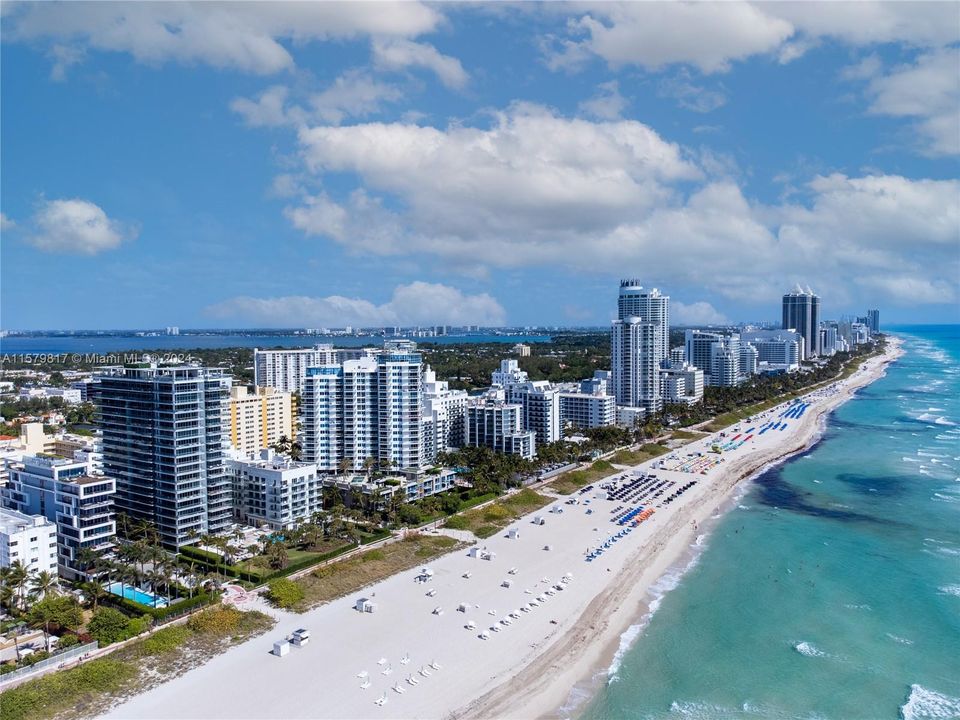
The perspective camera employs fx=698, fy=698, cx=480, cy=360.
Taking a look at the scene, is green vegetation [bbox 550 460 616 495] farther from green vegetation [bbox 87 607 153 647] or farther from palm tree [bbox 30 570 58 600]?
palm tree [bbox 30 570 58 600]

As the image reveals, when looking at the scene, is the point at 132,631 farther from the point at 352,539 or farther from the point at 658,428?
the point at 658,428

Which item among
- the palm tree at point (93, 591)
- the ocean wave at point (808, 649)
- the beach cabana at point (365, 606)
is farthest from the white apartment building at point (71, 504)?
the ocean wave at point (808, 649)

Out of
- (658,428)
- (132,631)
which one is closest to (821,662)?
(132,631)

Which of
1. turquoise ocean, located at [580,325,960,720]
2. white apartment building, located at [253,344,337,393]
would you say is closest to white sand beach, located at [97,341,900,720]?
turquoise ocean, located at [580,325,960,720]

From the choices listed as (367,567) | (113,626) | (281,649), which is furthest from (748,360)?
(113,626)

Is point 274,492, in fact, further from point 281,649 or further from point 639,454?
point 639,454

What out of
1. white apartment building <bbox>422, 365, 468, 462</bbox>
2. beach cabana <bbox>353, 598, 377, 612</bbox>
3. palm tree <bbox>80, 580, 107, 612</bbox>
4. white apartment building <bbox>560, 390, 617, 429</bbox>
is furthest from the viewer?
white apartment building <bbox>560, 390, 617, 429</bbox>

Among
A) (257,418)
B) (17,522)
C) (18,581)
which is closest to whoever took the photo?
(18,581)
